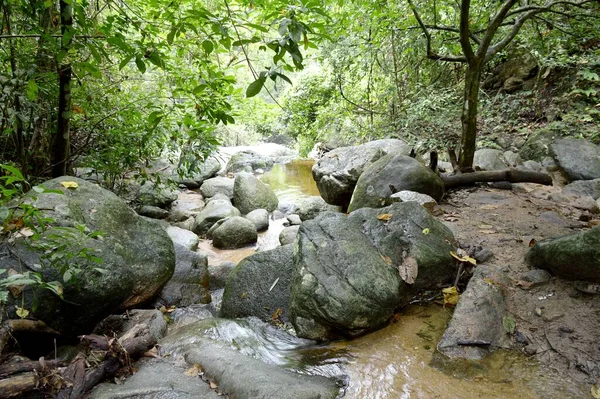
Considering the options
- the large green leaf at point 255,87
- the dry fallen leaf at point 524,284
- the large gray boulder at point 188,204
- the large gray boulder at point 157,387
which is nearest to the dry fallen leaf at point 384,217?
the dry fallen leaf at point 524,284

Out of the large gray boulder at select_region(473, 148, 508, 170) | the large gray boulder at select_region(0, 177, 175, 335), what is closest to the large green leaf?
the large gray boulder at select_region(0, 177, 175, 335)

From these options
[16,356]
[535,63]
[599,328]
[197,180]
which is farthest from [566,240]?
[197,180]

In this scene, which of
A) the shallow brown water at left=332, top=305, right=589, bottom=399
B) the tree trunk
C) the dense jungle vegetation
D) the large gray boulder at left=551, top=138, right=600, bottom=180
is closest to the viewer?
the dense jungle vegetation

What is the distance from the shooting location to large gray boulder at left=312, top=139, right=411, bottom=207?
707 centimetres

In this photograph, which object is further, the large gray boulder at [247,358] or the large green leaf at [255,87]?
the large gray boulder at [247,358]

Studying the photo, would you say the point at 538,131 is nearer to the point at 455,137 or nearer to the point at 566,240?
the point at 455,137

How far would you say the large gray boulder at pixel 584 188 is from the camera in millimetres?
5484

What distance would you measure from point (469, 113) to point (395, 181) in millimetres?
1612

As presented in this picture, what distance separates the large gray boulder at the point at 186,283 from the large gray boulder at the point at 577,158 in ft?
21.6

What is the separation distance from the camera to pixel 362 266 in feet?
10.7

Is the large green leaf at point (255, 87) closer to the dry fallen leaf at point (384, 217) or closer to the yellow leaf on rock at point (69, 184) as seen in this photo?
the dry fallen leaf at point (384, 217)

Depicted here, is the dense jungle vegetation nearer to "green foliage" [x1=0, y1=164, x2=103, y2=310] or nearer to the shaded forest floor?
"green foliage" [x1=0, y1=164, x2=103, y2=310]

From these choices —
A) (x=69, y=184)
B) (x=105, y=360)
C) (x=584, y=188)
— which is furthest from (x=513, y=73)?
(x=105, y=360)

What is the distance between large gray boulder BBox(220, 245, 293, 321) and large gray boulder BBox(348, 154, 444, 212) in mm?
2137
